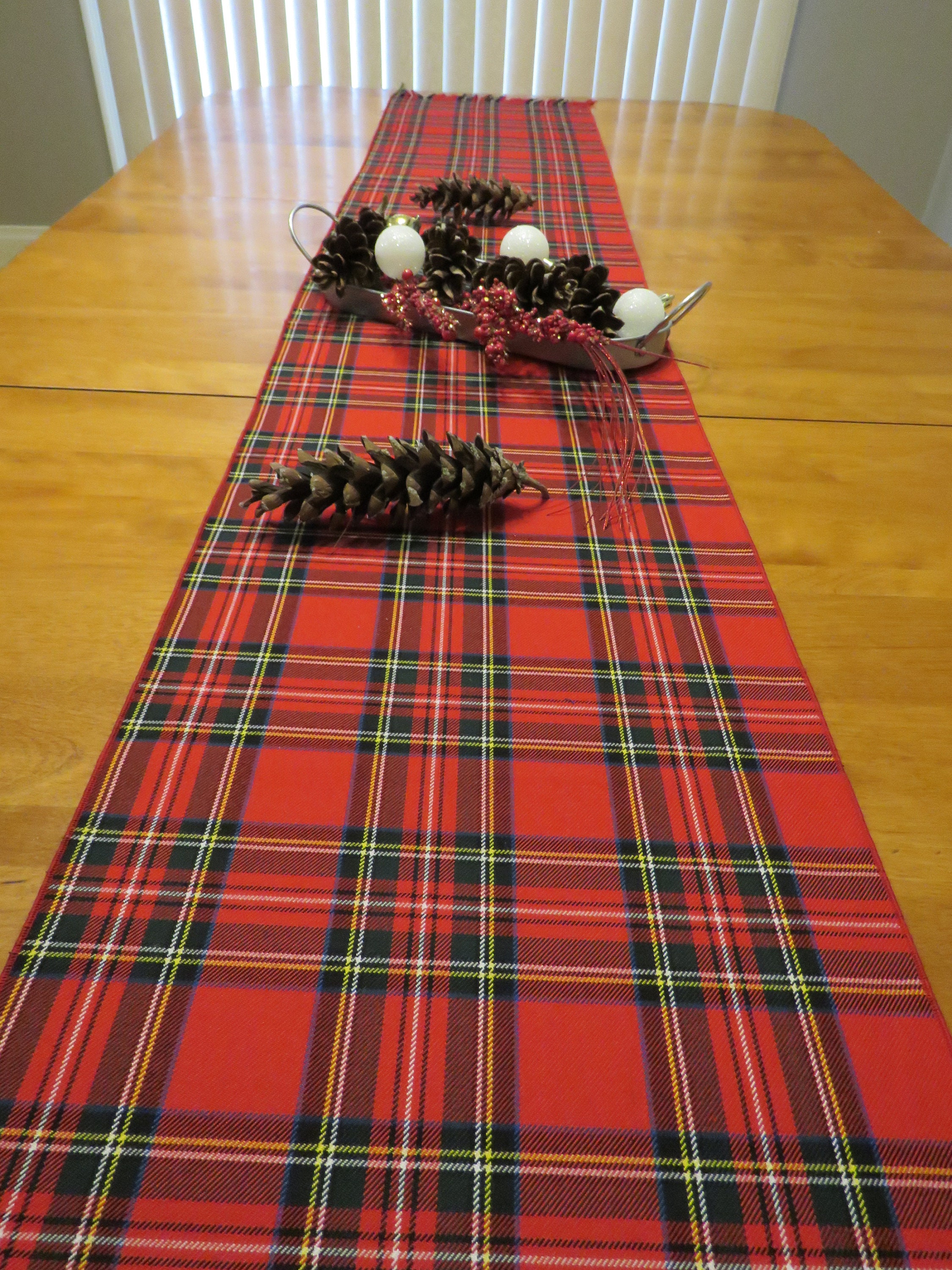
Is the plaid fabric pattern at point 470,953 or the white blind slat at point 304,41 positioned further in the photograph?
the white blind slat at point 304,41

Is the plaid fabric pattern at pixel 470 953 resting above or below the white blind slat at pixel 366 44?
above

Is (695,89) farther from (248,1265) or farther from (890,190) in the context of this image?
(248,1265)

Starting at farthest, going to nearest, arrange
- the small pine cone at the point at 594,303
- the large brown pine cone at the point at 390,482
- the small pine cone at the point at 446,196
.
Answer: the small pine cone at the point at 446,196 < the small pine cone at the point at 594,303 < the large brown pine cone at the point at 390,482

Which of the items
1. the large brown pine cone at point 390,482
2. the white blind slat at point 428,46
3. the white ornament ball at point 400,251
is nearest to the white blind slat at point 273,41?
the white blind slat at point 428,46

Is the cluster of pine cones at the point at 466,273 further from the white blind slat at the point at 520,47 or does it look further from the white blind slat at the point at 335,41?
the white blind slat at the point at 520,47

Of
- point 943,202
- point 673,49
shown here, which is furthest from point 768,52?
point 943,202

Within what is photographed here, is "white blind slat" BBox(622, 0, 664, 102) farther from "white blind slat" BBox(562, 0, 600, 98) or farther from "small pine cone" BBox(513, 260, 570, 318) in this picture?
"small pine cone" BBox(513, 260, 570, 318)

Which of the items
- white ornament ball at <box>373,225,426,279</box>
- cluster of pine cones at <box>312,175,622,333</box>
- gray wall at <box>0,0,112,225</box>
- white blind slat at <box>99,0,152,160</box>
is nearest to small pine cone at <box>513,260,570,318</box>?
cluster of pine cones at <box>312,175,622,333</box>

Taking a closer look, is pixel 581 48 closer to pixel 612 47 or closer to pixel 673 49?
pixel 612 47

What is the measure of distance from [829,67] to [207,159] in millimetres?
2248

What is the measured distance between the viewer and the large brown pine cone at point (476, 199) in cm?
126

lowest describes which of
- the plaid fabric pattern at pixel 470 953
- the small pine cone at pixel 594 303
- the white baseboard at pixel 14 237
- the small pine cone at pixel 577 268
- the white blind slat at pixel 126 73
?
the white baseboard at pixel 14 237

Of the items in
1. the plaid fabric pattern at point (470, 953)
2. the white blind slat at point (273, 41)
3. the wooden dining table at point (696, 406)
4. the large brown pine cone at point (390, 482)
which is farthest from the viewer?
the white blind slat at point (273, 41)

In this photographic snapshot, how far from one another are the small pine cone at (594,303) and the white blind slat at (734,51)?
7.22ft
